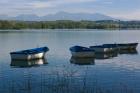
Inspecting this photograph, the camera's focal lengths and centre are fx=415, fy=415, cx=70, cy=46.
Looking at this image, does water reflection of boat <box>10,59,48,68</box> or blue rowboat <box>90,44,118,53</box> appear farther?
blue rowboat <box>90,44,118,53</box>

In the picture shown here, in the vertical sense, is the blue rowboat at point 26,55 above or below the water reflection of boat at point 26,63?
above

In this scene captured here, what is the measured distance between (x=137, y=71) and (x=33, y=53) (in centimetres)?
1636

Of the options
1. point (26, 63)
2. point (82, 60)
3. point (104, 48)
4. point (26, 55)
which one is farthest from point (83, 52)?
point (104, 48)

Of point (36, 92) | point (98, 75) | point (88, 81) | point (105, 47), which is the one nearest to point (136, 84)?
point (88, 81)

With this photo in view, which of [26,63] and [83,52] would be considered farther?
[83,52]

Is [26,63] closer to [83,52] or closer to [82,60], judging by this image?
[82,60]

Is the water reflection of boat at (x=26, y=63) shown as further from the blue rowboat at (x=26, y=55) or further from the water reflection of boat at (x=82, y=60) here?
the water reflection of boat at (x=82, y=60)

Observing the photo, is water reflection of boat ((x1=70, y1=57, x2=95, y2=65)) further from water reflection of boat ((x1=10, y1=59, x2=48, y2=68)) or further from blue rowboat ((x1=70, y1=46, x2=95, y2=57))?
water reflection of boat ((x1=10, y1=59, x2=48, y2=68))

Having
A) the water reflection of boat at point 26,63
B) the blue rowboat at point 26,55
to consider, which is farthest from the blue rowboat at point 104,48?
the water reflection of boat at point 26,63

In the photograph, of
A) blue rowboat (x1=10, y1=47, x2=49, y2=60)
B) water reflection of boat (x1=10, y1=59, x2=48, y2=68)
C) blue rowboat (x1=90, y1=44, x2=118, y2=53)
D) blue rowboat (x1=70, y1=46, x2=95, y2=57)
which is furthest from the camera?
blue rowboat (x1=90, y1=44, x2=118, y2=53)

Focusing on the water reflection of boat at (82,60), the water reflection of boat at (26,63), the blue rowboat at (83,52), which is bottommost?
the water reflection of boat at (82,60)

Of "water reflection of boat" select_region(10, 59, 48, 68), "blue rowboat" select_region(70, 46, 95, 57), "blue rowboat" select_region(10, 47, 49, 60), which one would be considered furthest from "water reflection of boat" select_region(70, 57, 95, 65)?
"blue rowboat" select_region(10, 47, 49, 60)

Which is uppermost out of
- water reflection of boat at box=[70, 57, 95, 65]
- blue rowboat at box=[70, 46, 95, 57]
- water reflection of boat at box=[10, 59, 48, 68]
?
blue rowboat at box=[70, 46, 95, 57]

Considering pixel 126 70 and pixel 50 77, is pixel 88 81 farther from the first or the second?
pixel 126 70
